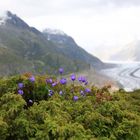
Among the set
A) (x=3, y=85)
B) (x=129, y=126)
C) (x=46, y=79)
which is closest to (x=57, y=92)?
(x=46, y=79)

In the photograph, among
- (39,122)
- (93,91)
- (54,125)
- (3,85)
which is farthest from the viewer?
(93,91)

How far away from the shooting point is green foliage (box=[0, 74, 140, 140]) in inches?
409

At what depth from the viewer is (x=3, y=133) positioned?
34.7 ft

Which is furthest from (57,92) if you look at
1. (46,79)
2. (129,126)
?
(129,126)

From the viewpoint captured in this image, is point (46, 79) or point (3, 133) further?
point (46, 79)

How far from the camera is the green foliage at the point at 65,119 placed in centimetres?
1039

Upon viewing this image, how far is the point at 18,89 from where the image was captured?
13023 mm

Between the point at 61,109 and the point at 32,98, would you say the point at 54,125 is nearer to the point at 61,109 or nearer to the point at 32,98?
the point at 61,109

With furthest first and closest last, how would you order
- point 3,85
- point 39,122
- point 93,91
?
1. point 93,91
2. point 3,85
3. point 39,122

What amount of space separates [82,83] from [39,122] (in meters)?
3.53

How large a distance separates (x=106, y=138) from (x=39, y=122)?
5.61 ft

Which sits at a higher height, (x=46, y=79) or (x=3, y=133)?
(x=46, y=79)

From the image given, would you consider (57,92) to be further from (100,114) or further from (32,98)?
(100,114)

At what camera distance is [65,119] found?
1089 cm
